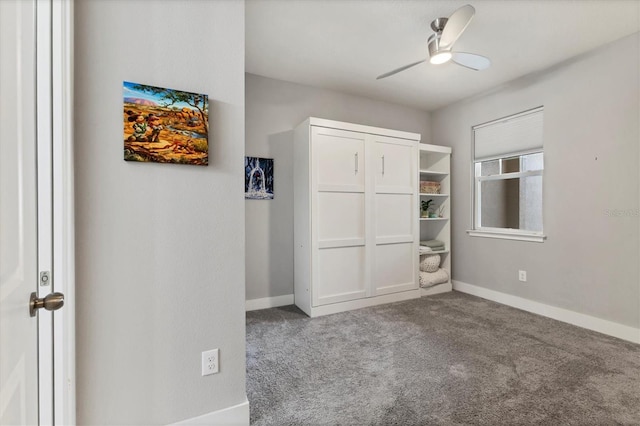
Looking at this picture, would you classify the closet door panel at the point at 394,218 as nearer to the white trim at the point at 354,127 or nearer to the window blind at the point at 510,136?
the white trim at the point at 354,127

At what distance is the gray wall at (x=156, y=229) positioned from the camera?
1.21 m

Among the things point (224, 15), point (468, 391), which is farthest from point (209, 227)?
point (468, 391)

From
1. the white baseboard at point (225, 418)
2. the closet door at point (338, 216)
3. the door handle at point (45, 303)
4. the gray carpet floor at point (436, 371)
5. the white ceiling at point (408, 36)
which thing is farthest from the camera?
the closet door at point (338, 216)

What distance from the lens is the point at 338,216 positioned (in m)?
3.13

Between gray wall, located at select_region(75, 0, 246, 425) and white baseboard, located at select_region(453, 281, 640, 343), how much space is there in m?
3.14

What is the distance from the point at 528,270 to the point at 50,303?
3.88 metres

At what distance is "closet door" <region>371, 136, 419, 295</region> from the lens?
11.0 feet

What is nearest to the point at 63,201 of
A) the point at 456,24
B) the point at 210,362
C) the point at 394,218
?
the point at 210,362

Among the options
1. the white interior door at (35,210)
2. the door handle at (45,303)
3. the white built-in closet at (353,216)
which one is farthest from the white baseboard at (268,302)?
the door handle at (45,303)

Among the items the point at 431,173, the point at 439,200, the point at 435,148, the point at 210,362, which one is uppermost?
the point at 435,148

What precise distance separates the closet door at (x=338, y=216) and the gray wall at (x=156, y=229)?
61.6 inches

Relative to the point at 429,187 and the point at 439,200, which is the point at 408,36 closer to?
the point at 429,187

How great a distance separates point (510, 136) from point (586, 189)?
1006 millimetres

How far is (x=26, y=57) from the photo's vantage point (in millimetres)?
871
